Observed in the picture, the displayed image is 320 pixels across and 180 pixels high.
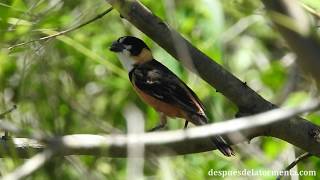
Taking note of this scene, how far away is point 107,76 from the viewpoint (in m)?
4.63

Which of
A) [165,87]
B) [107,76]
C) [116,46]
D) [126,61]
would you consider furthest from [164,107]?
[107,76]

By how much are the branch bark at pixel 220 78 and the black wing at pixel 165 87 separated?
1.01 metres

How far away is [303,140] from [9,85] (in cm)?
215

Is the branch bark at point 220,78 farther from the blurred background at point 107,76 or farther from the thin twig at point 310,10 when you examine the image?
the thin twig at point 310,10

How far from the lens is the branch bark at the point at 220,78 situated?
252cm

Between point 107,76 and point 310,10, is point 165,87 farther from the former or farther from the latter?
point 310,10

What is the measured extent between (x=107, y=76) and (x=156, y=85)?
0.67 meters

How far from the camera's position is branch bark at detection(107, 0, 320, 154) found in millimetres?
2518

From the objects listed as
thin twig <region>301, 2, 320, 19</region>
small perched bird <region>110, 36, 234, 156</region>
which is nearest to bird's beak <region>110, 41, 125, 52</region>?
small perched bird <region>110, 36, 234, 156</region>

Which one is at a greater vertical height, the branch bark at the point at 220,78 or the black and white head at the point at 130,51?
the black and white head at the point at 130,51

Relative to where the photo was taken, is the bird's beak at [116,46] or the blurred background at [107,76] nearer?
the blurred background at [107,76]

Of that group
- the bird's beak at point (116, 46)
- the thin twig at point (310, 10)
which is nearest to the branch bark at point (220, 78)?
the thin twig at point (310, 10)

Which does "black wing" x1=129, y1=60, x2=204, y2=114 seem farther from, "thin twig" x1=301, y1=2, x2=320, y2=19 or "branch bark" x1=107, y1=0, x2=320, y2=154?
"thin twig" x1=301, y1=2, x2=320, y2=19

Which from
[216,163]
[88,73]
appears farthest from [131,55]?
[216,163]
